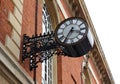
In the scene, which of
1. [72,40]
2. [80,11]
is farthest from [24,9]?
[80,11]

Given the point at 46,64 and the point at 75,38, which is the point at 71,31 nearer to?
the point at 75,38

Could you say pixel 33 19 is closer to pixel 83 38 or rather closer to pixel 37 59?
pixel 37 59

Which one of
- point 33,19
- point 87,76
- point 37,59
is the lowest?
point 87,76

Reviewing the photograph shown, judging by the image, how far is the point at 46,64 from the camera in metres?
13.3

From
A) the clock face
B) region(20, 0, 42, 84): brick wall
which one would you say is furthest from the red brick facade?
the clock face

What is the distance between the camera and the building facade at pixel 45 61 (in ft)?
29.7

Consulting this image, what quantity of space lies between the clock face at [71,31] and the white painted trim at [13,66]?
1.11m

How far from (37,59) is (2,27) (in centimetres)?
A: 201

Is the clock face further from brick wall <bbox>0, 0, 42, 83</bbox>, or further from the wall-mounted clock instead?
brick wall <bbox>0, 0, 42, 83</bbox>

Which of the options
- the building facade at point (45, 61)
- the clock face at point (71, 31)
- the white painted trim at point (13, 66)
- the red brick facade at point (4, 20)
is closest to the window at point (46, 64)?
the building facade at point (45, 61)

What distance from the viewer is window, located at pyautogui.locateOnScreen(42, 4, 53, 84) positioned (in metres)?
12.9

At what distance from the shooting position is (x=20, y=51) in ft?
32.4

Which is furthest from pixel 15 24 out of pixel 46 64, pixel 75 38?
pixel 46 64

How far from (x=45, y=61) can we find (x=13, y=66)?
415 centimetres
